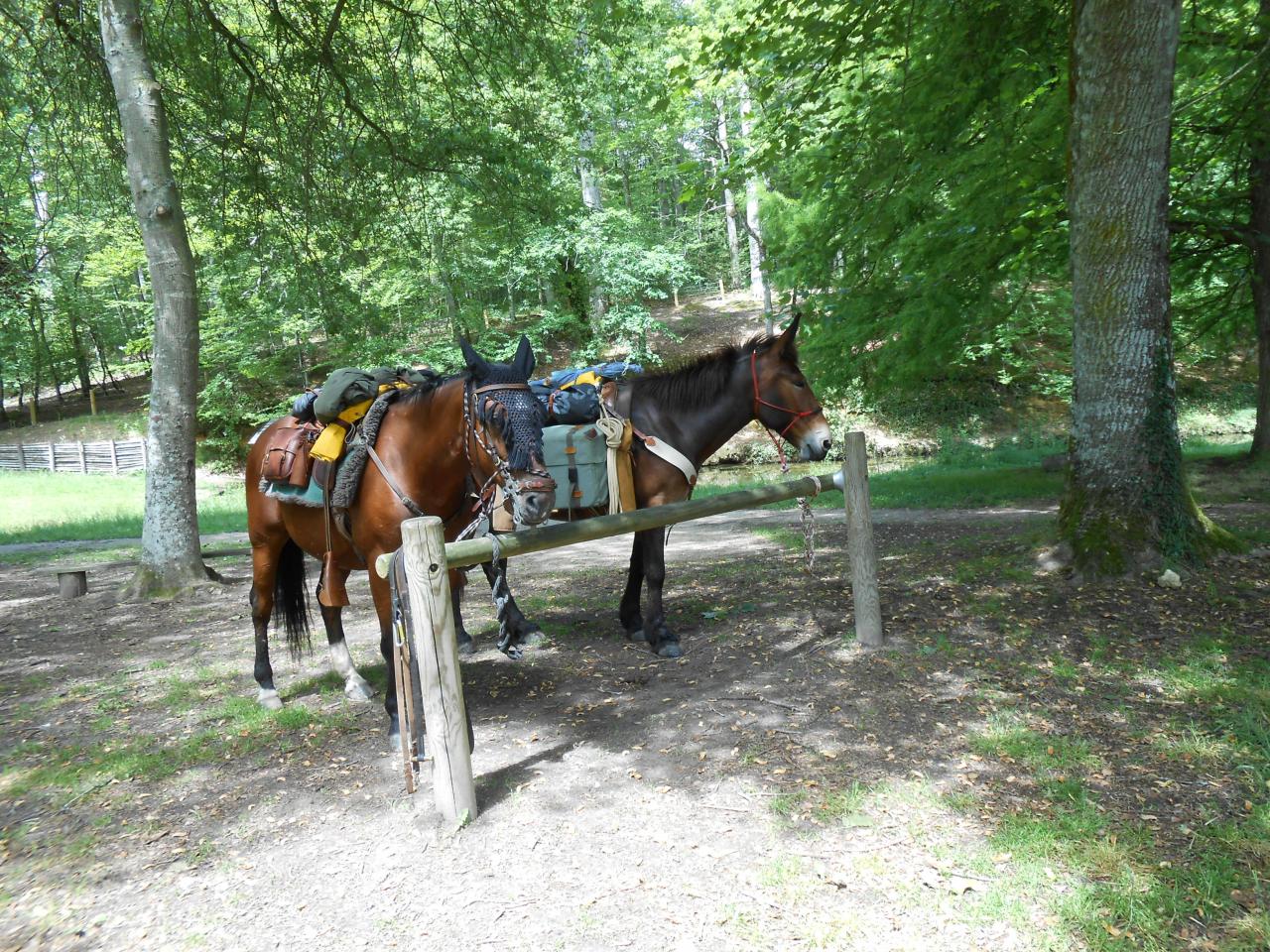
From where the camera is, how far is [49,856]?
321 centimetres

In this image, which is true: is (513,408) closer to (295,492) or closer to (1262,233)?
(295,492)

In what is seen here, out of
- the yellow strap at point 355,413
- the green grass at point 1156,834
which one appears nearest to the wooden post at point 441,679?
the yellow strap at point 355,413

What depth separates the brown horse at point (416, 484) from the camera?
142 inches

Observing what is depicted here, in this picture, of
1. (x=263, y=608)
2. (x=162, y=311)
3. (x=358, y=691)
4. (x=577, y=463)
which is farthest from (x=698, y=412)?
(x=162, y=311)

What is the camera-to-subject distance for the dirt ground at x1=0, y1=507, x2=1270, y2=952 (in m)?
2.64

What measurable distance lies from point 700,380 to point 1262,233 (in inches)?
318

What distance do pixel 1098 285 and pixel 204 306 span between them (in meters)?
31.5

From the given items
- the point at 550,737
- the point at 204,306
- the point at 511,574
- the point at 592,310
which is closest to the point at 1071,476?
the point at 550,737

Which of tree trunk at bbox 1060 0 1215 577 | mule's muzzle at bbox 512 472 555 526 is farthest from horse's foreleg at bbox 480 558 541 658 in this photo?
tree trunk at bbox 1060 0 1215 577

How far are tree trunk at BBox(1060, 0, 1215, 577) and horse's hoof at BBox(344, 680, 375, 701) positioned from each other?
205 inches

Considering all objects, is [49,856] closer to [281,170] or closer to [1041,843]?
[1041,843]

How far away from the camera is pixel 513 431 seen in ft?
11.8

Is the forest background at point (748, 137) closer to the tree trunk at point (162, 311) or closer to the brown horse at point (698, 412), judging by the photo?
the tree trunk at point (162, 311)

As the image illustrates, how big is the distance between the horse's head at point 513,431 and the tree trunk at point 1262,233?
664 cm
